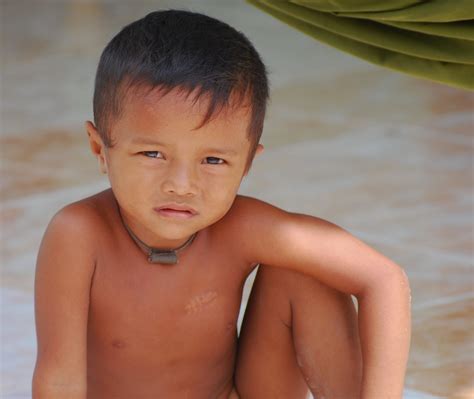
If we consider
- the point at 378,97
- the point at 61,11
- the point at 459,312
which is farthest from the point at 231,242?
the point at 61,11

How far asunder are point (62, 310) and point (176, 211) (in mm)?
182

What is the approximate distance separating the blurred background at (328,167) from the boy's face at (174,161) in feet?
1.78

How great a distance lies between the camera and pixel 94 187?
2.94 meters

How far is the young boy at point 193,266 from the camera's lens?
4.73 ft

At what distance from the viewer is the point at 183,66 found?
144 centimetres

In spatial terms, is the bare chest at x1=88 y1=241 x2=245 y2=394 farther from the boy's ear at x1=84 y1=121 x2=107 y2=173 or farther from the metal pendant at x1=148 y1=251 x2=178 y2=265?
the boy's ear at x1=84 y1=121 x2=107 y2=173

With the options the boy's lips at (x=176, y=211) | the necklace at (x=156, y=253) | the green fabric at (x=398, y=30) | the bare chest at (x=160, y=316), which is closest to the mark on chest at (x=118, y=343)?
the bare chest at (x=160, y=316)

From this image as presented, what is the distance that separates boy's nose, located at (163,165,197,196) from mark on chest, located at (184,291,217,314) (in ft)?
0.68

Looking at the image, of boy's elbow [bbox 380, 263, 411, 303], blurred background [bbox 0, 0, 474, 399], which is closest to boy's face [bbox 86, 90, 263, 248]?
boy's elbow [bbox 380, 263, 411, 303]

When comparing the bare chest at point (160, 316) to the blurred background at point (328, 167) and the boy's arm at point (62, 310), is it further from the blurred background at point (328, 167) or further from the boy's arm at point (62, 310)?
the blurred background at point (328, 167)

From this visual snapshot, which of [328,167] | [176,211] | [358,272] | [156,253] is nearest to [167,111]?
[176,211]

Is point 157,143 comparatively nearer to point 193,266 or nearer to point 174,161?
point 174,161

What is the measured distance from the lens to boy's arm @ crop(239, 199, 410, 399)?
154 cm

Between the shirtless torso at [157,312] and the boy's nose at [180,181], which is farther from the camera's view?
the shirtless torso at [157,312]
